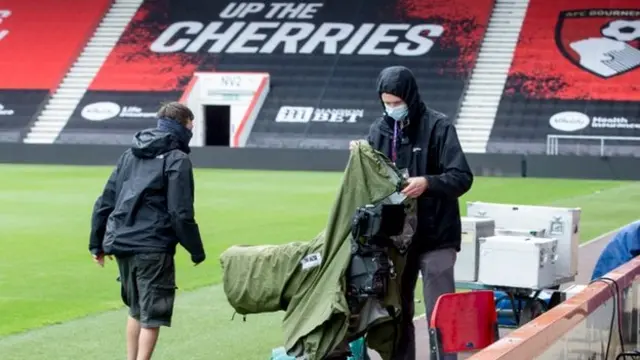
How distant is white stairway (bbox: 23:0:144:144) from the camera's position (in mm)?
46562

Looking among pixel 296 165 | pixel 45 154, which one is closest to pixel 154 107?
pixel 45 154

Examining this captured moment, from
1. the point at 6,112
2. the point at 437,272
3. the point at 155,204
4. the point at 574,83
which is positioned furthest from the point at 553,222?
the point at 6,112

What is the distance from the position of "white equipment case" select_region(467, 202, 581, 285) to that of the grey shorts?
2.83 meters

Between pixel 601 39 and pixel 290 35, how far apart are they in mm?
11992

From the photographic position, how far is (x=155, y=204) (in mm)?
7844

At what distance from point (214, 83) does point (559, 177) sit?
50.2ft

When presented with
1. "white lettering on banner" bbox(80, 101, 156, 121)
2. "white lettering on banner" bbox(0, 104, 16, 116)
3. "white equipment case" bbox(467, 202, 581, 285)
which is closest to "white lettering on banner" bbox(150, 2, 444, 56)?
"white lettering on banner" bbox(80, 101, 156, 121)

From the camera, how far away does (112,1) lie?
54000 mm

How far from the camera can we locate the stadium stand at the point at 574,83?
41.8 meters

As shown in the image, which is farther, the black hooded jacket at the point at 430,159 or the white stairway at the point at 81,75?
the white stairway at the point at 81,75

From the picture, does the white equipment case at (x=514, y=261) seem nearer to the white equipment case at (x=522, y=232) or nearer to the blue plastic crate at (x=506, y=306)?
the blue plastic crate at (x=506, y=306)

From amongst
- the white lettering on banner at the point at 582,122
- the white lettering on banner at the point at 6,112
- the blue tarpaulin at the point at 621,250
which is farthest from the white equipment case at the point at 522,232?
the white lettering on banner at the point at 6,112

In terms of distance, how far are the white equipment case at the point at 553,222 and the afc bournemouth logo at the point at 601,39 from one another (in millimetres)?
36676

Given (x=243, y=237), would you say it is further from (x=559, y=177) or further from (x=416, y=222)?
(x=559, y=177)
